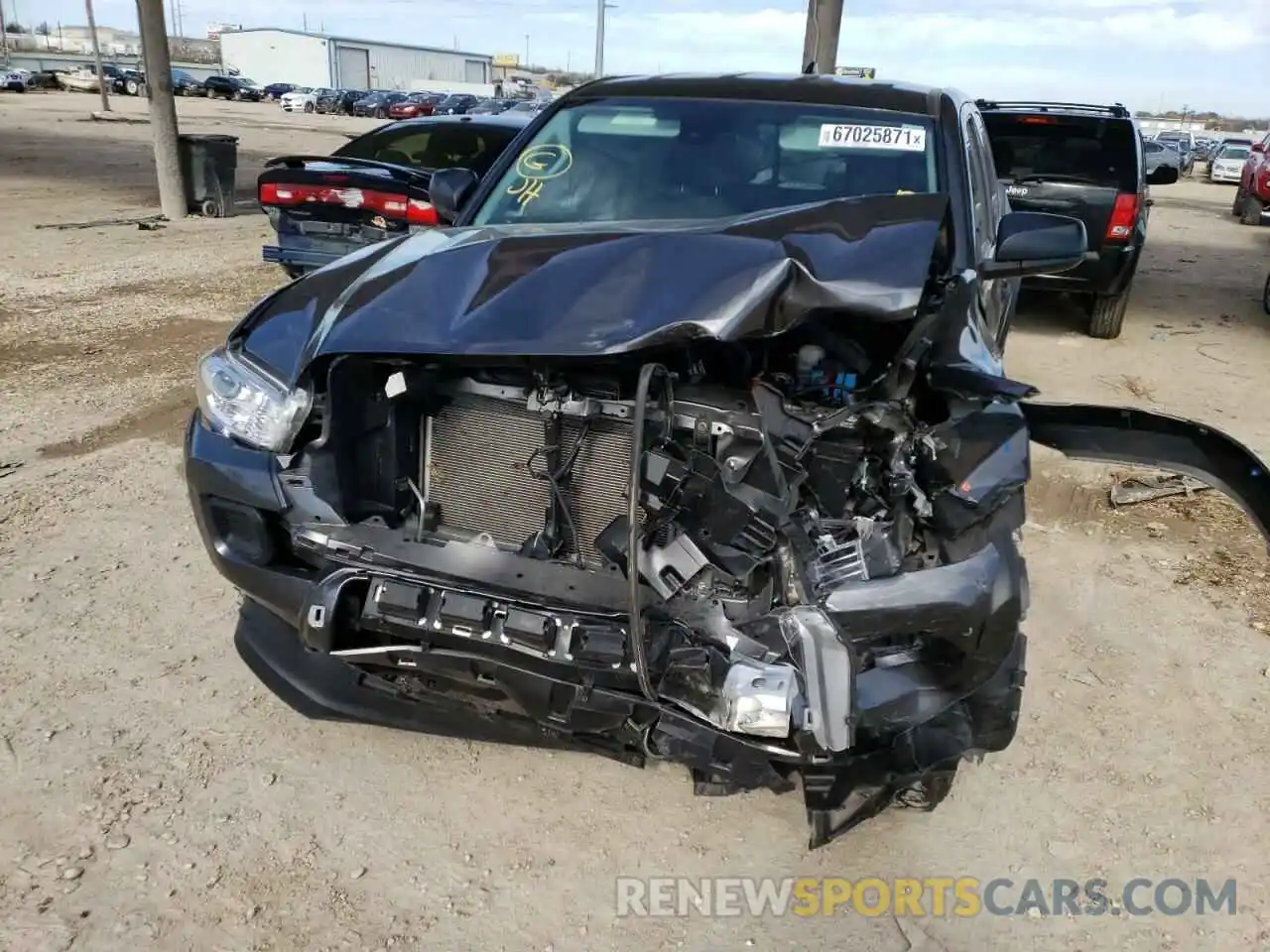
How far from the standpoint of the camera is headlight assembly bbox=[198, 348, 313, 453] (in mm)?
2512

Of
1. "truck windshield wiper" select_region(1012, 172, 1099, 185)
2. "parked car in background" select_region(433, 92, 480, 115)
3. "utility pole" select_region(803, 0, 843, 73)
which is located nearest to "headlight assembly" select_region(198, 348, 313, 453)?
"truck windshield wiper" select_region(1012, 172, 1099, 185)

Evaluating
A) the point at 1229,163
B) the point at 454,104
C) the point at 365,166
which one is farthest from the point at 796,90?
the point at 454,104

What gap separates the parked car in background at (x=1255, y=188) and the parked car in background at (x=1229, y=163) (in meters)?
10.5

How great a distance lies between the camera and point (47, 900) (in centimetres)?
231

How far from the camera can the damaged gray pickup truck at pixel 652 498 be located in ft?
7.10

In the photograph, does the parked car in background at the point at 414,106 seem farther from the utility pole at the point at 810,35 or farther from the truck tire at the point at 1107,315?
the truck tire at the point at 1107,315

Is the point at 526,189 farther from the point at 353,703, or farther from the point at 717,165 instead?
the point at 353,703

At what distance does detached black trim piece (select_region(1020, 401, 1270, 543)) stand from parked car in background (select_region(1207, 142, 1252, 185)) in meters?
31.9

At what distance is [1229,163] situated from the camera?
29.7 metres

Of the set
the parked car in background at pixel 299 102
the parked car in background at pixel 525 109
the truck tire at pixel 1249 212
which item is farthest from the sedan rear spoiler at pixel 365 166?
the parked car in background at pixel 299 102

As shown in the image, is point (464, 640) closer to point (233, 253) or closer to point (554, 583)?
point (554, 583)

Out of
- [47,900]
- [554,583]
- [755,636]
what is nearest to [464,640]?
[554,583]

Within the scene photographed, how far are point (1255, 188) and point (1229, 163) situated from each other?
56.3ft

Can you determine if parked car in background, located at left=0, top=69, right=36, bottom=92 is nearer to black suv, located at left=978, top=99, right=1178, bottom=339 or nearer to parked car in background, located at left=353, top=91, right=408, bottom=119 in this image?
parked car in background, located at left=353, top=91, right=408, bottom=119
